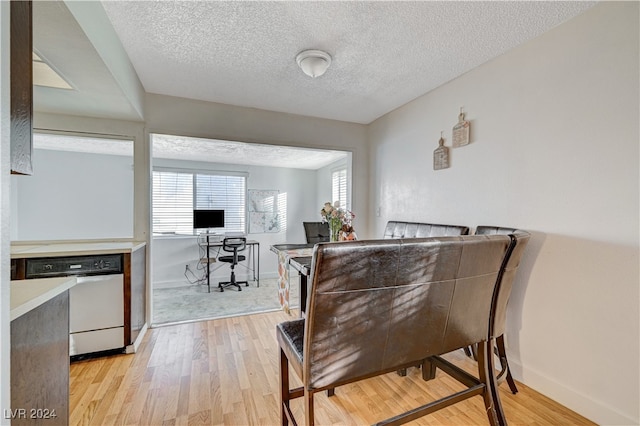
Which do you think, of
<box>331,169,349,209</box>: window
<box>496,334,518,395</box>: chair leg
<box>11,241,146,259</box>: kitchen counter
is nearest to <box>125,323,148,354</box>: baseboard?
<box>11,241,146,259</box>: kitchen counter

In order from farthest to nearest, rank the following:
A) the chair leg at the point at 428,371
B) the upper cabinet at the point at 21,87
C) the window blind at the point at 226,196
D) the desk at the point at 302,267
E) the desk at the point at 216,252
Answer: the window blind at the point at 226,196, the desk at the point at 216,252, the chair leg at the point at 428,371, the desk at the point at 302,267, the upper cabinet at the point at 21,87

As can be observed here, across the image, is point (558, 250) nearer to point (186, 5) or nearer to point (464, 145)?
point (464, 145)

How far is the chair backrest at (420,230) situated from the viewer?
89.3 inches

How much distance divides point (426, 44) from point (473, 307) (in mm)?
1748

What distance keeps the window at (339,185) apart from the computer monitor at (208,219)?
2.13m

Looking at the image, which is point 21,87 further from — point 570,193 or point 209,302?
point 209,302

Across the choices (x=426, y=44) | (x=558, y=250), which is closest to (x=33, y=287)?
(x=426, y=44)

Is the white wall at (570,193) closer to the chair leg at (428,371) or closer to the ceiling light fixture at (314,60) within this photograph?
the chair leg at (428,371)

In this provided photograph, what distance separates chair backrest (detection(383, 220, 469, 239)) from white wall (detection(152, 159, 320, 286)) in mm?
2900

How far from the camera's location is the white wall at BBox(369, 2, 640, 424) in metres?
1.44

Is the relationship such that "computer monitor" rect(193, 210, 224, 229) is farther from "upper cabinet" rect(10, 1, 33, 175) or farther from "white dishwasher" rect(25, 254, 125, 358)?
"upper cabinet" rect(10, 1, 33, 175)

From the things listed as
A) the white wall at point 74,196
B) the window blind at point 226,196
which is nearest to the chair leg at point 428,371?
the white wall at point 74,196

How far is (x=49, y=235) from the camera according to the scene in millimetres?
3652

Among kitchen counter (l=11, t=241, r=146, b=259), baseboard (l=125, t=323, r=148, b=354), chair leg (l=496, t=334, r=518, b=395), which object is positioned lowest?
baseboard (l=125, t=323, r=148, b=354)
